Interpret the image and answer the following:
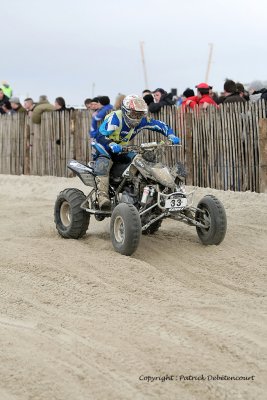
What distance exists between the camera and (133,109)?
8336 millimetres

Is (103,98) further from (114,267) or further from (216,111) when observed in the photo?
(114,267)

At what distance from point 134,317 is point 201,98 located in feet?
27.4

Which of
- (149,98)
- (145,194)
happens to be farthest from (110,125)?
(149,98)

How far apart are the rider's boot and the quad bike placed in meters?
0.09

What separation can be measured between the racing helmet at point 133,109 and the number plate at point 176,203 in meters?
1.29

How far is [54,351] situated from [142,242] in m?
3.97

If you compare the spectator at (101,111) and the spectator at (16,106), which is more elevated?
the spectator at (16,106)

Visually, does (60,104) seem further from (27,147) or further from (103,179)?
(103,179)

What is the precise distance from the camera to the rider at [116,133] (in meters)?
8.39

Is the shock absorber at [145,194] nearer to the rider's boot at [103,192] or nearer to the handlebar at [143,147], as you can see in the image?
the handlebar at [143,147]

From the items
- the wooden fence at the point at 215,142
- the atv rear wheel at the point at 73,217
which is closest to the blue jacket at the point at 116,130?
the atv rear wheel at the point at 73,217

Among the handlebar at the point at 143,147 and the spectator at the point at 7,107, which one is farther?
the spectator at the point at 7,107

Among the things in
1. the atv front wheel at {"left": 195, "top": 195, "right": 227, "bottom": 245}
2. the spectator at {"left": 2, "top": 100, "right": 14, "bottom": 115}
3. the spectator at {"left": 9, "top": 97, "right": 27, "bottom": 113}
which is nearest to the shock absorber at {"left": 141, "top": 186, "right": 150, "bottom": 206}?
the atv front wheel at {"left": 195, "top": 195, "right": 227, "bottom": 245}

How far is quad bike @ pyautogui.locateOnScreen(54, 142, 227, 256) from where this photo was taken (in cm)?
762
